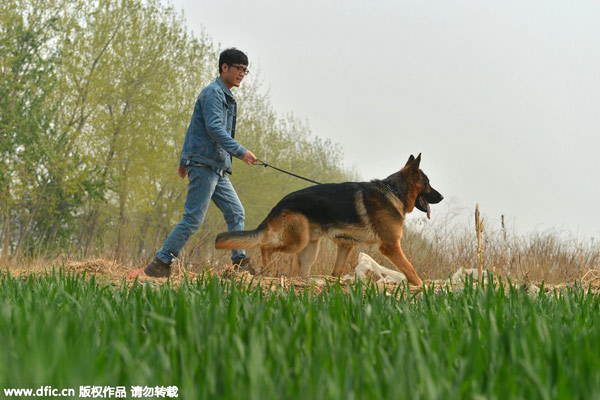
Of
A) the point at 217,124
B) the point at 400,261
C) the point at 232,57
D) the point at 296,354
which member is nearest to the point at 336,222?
the point at 400,261

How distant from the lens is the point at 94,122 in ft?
60.2

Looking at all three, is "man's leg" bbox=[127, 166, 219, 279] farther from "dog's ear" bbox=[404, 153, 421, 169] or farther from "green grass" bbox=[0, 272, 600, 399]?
"green grass" bbox=[0, 272, 600, 399]

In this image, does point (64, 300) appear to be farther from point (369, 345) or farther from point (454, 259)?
point (454, 259)

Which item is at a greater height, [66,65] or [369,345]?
[66,65]

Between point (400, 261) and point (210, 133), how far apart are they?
2797mm

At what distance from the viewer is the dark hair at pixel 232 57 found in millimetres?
6754

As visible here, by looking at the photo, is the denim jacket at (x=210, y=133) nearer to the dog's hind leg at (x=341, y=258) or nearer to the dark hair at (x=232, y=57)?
the dark hair at (x=232, y=57)

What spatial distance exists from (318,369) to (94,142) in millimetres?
19000

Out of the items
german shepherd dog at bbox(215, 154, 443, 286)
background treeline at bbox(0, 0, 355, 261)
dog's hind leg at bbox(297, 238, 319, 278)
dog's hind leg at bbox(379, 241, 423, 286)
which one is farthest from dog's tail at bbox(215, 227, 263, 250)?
background treeline at bbox(0, 0, 355, 261)

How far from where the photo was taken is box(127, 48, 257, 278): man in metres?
6.59

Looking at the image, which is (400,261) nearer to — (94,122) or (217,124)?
(217,124)

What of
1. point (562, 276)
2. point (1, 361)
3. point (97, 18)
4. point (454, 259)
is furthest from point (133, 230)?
point (1, 361)

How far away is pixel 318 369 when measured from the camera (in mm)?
1361

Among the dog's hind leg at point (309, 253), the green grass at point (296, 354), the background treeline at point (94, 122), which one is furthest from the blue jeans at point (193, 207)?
the background treeline at point (94, 122)
